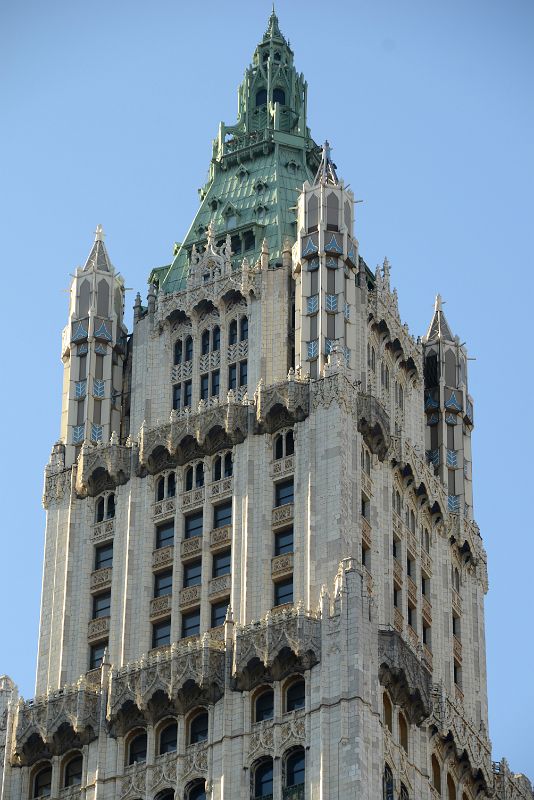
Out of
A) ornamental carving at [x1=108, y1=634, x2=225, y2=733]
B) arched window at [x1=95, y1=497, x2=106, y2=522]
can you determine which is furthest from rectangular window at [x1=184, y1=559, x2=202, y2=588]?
arched window at [x1=95, y1=497, x2=106, y2=522]

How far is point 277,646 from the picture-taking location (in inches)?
4587

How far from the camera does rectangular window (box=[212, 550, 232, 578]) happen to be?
122 m

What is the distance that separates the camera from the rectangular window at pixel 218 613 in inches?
4755

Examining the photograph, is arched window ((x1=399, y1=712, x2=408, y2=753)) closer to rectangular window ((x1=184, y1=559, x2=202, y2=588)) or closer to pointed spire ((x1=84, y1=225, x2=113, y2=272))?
rectangular window ((x1=184, y1=559, x2=202, y2=588))

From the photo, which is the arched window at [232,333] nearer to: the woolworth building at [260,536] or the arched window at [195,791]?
the woolworth building at [260,536]

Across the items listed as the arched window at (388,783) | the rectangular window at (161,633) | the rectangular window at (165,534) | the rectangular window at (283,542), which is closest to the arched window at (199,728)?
the rectangular window at (161,633)

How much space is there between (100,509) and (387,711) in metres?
17.7

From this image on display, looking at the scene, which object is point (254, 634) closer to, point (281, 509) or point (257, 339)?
point (281, 509)

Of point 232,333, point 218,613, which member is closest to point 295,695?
point 218,613

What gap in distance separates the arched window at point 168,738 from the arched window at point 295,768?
5.97 m

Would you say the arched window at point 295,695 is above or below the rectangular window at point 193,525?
below

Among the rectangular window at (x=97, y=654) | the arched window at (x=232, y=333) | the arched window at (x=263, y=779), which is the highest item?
the arched window at (x=232, y=333)

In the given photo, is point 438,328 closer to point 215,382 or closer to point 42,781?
point 215,382

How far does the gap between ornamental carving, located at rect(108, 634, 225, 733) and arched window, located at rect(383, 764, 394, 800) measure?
7470mm
